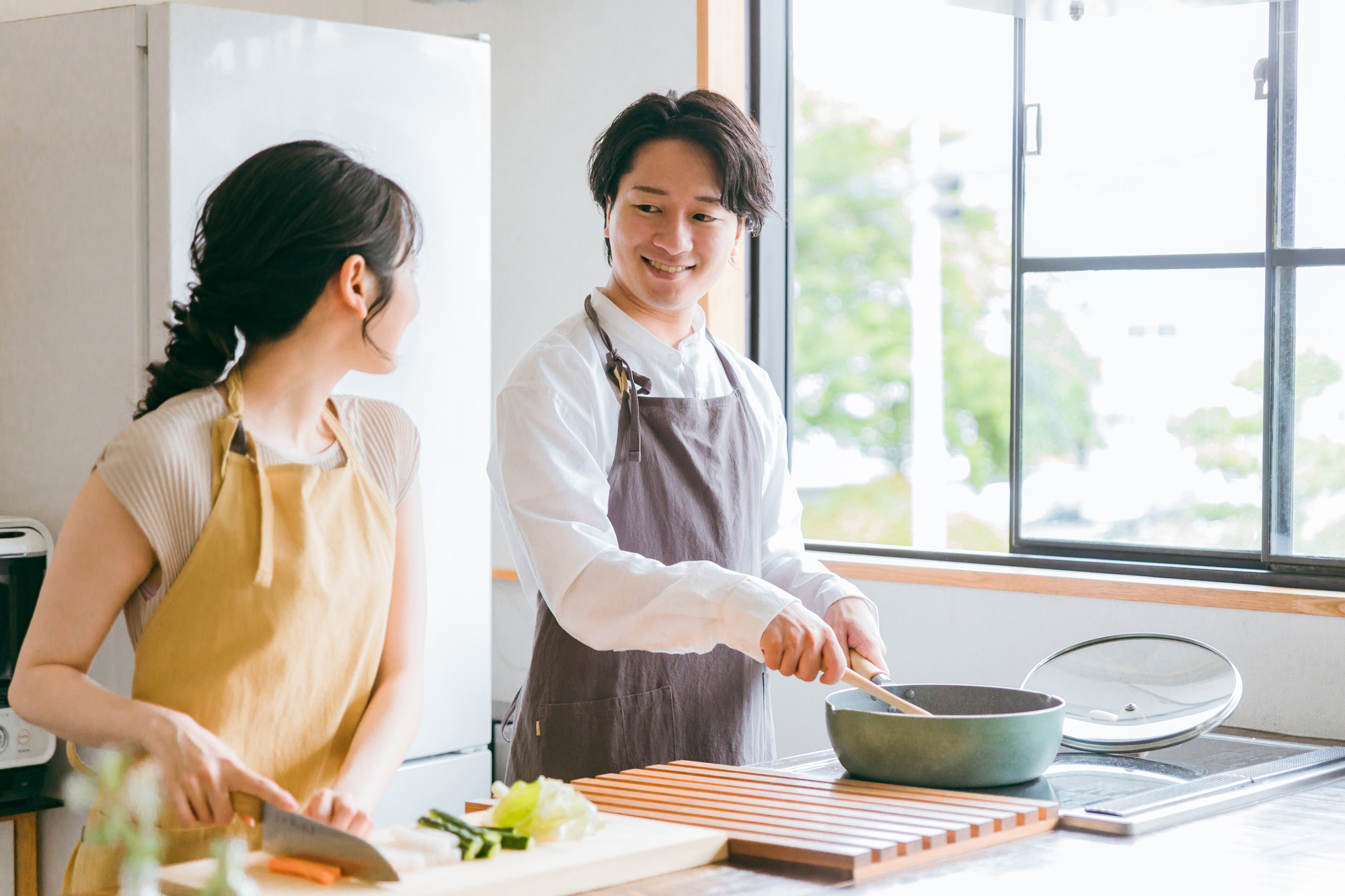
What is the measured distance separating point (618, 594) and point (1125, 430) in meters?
1.46

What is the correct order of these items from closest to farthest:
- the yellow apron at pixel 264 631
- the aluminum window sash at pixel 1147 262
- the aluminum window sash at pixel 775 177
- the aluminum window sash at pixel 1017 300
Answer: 1. the yellow apron at pixel 264 631
2. the aluminum window sash at pixel 1147 262
3. the aluminum window sash at pixel 1017 300
4. the aluminum window sash at pixel 775 177

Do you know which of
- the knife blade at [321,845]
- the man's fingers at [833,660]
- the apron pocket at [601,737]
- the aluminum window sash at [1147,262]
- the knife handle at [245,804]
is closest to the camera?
the knife blade at [321,845]

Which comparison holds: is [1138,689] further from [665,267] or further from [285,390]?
[285,390]

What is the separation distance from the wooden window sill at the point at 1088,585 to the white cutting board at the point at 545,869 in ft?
3.85

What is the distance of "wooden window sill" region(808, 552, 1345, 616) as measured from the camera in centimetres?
192

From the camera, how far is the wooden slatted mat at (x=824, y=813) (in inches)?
42.4

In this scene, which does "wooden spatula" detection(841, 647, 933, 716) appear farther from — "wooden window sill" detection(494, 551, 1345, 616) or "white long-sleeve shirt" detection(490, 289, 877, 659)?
"wooden window sill" detection(494, 551, 1345, 616)

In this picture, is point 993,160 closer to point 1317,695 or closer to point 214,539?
point 1317,695

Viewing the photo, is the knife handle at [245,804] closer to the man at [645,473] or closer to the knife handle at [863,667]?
the man at [645,473]

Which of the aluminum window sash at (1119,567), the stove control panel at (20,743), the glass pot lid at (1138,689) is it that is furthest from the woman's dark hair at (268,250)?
the aluminum window sash at (1119,567)

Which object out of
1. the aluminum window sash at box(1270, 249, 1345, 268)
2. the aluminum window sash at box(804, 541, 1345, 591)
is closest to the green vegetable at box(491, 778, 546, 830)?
the aluminum window sash at box(804, 541, 1345, 591)

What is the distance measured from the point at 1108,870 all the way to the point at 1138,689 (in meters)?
0.62

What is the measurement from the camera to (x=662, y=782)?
1309mm

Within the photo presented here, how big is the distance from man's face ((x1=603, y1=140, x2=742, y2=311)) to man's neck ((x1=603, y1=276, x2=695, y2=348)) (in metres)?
0.02
